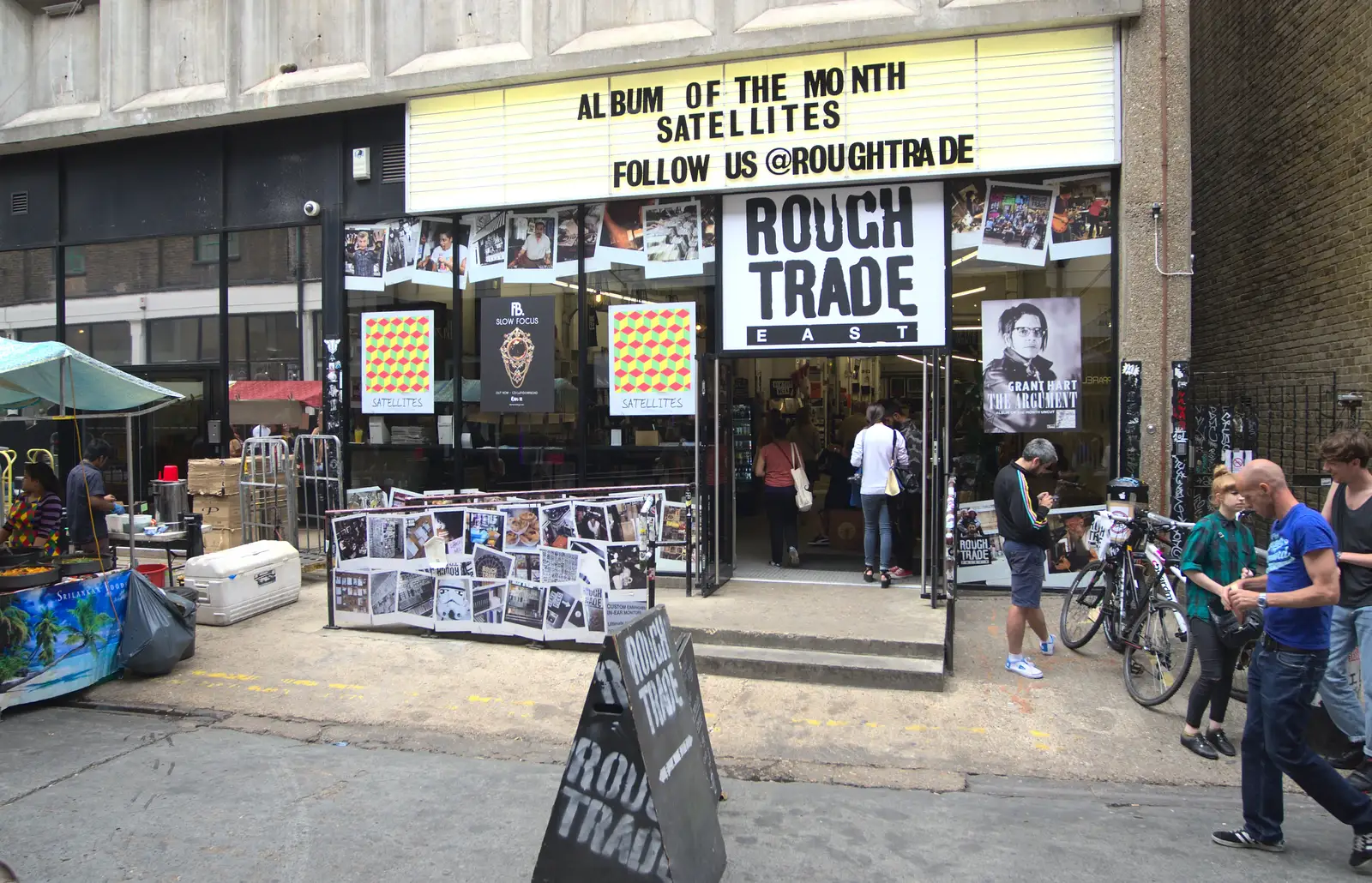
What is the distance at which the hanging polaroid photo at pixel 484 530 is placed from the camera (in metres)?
7.74

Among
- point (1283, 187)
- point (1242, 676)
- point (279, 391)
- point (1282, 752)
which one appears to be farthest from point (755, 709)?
point (1283, 187)

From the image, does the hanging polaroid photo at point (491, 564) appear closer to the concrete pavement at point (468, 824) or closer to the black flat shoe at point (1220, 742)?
the concrete pavement at point (468, 824)

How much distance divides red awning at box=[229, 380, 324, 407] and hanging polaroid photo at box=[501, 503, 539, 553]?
4844 mm

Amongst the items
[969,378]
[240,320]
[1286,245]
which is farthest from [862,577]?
[240,320]

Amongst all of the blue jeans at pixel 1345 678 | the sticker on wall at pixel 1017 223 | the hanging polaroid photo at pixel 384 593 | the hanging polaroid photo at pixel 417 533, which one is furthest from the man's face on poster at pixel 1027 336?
the hanging polaroid photo at pixel 384 593

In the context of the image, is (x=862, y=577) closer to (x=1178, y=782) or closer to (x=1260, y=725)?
(x=1178, y=782)

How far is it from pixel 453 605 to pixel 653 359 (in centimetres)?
351

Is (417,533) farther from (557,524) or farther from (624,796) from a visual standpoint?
(624,796)

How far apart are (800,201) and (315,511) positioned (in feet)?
23.2

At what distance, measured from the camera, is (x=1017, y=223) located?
8984mm

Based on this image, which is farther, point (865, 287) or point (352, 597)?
point (865, 287)

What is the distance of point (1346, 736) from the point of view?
534 cm

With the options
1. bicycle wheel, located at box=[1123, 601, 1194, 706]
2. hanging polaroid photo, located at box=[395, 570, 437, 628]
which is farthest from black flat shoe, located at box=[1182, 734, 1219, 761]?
hanging polaroid photo, located at box=[395, 570, 437, 628]

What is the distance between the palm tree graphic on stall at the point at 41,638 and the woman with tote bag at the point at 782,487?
6148 mm
